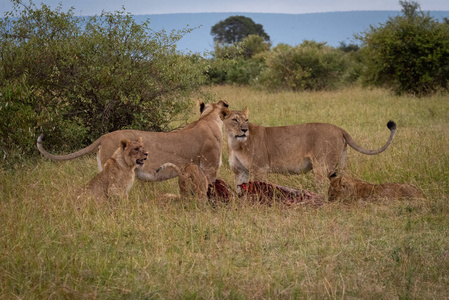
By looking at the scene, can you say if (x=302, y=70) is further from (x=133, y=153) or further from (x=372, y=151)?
(x=133, y=153)

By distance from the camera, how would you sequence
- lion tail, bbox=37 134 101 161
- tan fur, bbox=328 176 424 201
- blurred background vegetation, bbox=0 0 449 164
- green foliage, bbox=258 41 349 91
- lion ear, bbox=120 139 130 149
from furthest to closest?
green foliage, bbox=258 41 349 91
blurred background vegetation, bbox=0 0 449 164
lion tail, bbox=37 134 101 161
tan fur, bbox=328 176 424 201
lion ear, bbox=120 139 130 149

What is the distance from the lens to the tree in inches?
2207

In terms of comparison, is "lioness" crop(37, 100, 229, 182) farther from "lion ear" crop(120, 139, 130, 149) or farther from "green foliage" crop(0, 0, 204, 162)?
"green foliage" crop(0, 0, 204, 162)

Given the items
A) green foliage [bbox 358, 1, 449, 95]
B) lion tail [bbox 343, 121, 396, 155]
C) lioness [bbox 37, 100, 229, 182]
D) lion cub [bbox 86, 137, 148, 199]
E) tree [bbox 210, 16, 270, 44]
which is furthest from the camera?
tree [bbox 210, 16, 270, 44]

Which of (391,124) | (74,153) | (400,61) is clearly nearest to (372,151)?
(391,124)

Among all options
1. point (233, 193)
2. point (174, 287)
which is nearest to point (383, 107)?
point (233, 193)

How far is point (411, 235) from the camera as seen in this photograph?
5.16 m

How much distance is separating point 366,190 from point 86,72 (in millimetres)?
4576

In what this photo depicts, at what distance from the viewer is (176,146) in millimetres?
6867

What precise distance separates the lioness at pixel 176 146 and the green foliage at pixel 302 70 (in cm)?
1580

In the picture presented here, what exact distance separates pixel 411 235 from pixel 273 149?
8.12 ft

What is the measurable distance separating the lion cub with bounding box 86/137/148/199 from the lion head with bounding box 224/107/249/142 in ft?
4.22

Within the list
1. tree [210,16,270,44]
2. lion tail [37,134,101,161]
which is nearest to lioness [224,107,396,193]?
lion tail [37,134,101,161]

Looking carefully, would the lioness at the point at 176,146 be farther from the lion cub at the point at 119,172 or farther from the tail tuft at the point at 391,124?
the tail tuft at the point at 391,124
